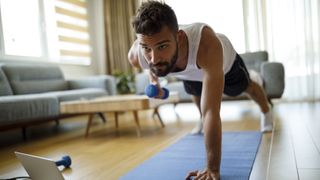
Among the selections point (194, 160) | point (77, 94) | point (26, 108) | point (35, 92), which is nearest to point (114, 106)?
point (26, 108)

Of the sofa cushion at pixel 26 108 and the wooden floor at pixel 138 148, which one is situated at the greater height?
the sofa cushion at pixel 26 108

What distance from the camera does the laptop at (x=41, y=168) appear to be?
110 cm

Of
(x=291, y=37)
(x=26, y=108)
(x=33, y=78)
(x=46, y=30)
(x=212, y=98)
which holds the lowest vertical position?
(x=26, y=108)

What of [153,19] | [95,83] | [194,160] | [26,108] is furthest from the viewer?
[95,83]

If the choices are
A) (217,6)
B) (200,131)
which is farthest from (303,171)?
(217,6)

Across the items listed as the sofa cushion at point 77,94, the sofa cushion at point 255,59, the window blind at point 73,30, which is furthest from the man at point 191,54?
the window blind at point 73,30

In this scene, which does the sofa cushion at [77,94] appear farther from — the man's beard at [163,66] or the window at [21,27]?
the man's beard at [163,66]

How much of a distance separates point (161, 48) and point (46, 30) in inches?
134

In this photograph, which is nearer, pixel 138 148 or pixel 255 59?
pixel 138 148

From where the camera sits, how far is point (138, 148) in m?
1.88

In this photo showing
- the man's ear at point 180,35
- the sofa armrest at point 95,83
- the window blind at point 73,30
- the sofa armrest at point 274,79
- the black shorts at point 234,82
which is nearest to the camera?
the man's ear at point 180,35

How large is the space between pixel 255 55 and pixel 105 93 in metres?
1.90

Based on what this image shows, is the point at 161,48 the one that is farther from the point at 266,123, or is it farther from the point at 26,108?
the point at 26,108

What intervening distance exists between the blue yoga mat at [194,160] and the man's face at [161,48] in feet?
1.49
